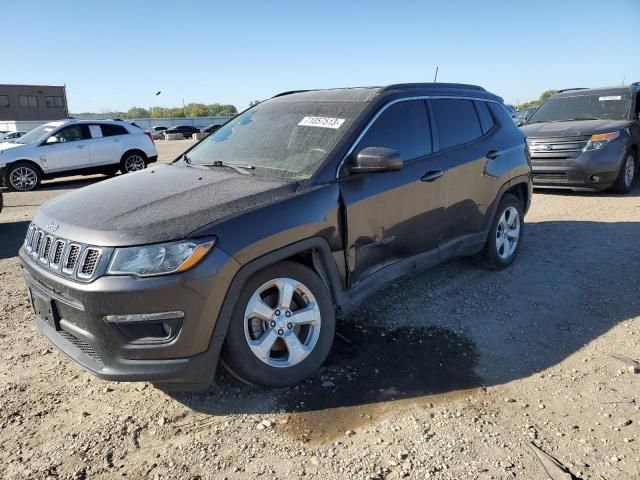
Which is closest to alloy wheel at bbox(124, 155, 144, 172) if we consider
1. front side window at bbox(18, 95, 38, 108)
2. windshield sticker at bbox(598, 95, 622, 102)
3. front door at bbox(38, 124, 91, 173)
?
front door at bbox(38, 124, 91, 173)

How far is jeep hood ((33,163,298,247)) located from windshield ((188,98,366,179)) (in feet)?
0.67

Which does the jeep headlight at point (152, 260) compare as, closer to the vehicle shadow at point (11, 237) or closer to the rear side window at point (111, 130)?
the vehicle shadow at point (11, 237)

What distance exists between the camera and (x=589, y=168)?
8.59 m

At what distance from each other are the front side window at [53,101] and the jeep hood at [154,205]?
75.4 meters

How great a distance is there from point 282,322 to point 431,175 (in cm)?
182

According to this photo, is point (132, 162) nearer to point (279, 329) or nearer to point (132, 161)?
point (132, 161)

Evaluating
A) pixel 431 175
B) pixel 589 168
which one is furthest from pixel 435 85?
pixel 589 168

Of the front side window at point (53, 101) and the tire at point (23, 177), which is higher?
the front side window at point (53, 101)

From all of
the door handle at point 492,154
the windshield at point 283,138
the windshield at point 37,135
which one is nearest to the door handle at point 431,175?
the windshield at point 283,138

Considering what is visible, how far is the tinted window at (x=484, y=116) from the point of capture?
492 cm

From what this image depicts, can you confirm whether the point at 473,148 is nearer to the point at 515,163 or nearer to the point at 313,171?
the point at 515,163

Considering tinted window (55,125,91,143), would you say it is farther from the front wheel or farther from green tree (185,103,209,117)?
green tree (185,103,209,117)

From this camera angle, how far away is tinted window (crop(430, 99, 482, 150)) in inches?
170

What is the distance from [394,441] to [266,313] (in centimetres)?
101
